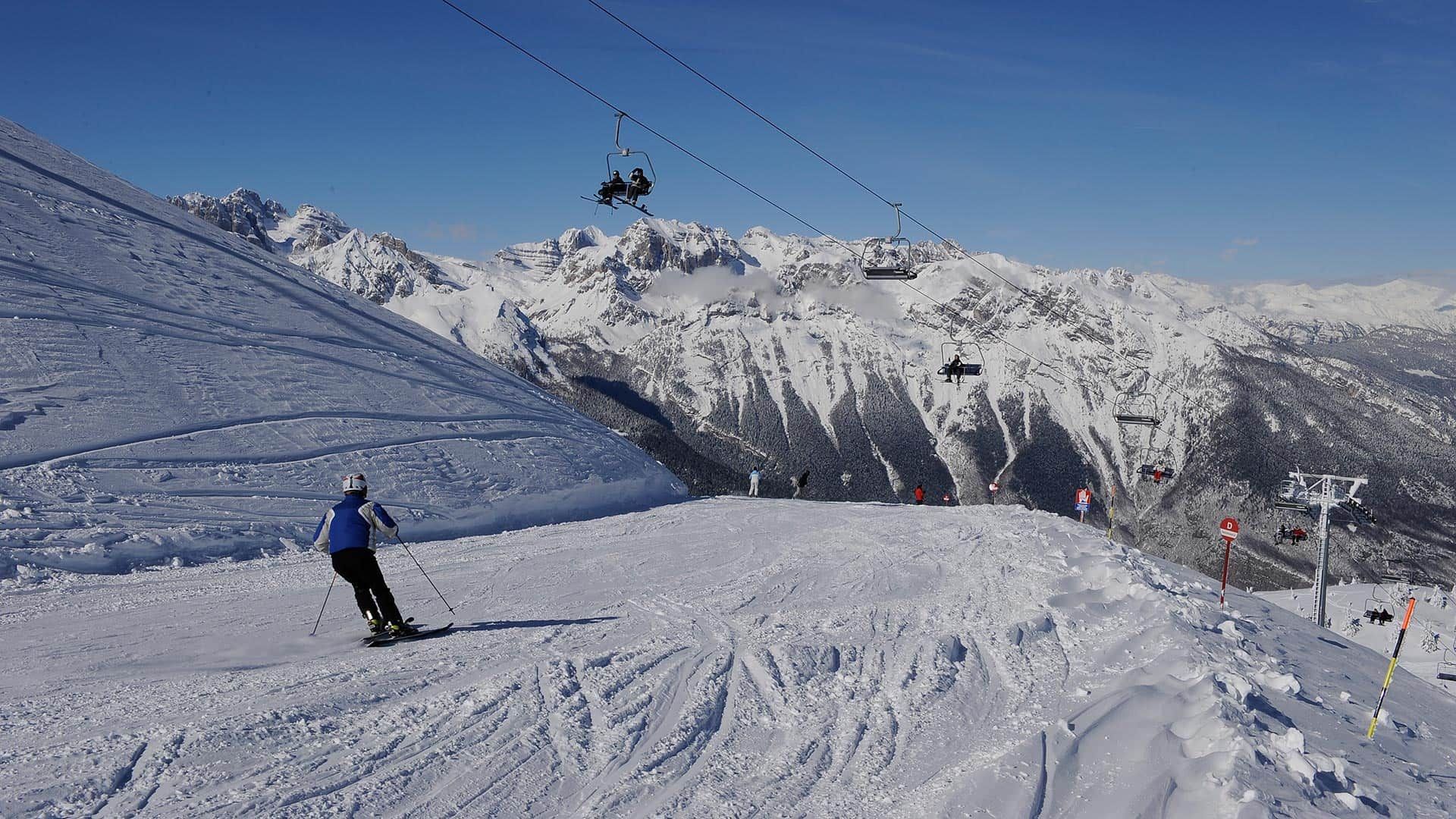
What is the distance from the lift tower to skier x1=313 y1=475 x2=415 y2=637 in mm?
38340

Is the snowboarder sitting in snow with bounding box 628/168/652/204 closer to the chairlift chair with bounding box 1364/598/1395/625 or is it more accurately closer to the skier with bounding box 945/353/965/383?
the skier with bounding box 945/353/965/383

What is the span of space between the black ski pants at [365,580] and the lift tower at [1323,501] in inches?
1510

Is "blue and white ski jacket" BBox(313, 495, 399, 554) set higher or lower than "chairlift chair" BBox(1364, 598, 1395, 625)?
higher

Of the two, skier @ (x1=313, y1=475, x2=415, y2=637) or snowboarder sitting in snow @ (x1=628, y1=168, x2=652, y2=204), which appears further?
snowboarder sitting in snow @ (x1=628, y1=168, x2=652, y2=204)

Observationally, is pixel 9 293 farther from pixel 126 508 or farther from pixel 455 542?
pixel 455 542

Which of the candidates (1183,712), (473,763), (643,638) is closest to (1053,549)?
(1183,712)

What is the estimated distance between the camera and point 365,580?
9.55 meters

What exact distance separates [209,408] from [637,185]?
1096cm

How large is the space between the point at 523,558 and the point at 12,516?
7886 mm

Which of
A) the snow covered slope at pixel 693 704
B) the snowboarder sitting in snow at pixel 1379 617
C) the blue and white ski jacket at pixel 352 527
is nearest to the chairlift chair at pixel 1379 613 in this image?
the snowboarder sitting in snow at pixel 1379 617

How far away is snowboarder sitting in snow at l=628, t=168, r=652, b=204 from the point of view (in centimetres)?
2008

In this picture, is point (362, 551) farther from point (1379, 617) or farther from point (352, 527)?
point (1379, 617)

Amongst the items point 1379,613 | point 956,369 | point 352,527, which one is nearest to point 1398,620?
point 1379,613

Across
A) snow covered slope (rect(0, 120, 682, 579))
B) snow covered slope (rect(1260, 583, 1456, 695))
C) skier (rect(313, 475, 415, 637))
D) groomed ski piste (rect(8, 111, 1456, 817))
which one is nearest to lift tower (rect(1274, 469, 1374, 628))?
snow covered slope (rect(1260, 583, 1456, 695))
